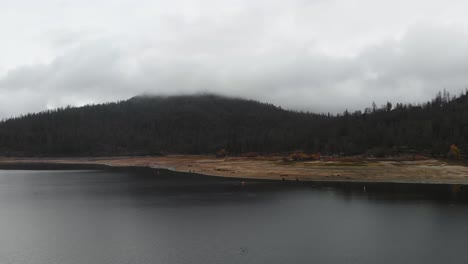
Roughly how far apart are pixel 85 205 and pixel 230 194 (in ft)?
85.4

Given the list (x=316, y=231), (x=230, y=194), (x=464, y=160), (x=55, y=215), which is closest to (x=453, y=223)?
(x=316, y=231)

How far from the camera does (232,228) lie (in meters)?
50.6

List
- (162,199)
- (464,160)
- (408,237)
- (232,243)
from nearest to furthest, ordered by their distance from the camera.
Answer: (232,243), (408,237), (162,199), (464,160)

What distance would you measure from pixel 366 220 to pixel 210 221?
2014cm

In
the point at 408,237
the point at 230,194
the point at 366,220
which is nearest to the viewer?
the point at 408,237

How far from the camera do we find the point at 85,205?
70438mm

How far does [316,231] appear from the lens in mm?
48875

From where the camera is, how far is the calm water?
3888 centimetres

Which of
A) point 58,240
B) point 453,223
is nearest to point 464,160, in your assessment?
point 453,223

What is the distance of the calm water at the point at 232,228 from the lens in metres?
38.9

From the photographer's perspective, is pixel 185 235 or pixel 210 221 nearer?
pixel 185 235

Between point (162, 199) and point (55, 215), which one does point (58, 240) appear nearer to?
point (55, 215)

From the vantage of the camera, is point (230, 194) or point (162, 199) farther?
point (230, 194)

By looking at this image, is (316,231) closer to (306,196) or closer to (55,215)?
(306,196)
